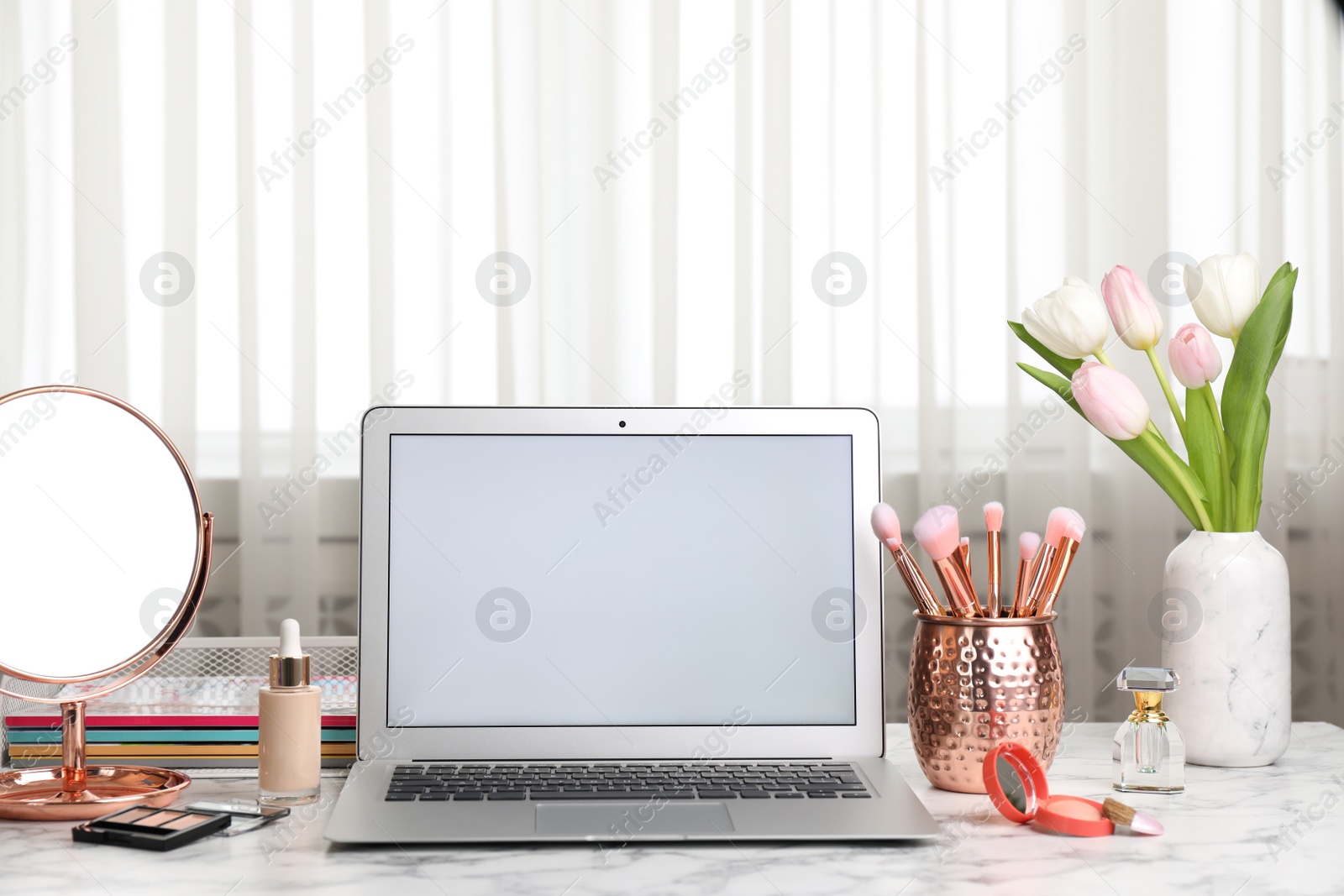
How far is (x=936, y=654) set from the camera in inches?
29.8

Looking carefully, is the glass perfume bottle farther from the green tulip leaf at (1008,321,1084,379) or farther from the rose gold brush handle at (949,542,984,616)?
the green tulip leaf at (1008,321,1084,379)

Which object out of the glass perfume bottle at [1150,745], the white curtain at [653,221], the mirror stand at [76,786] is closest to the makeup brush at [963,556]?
the glass perfume bottle at [1150,745]

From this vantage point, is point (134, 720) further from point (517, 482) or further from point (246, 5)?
point (246, 5)

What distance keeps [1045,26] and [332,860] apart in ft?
5.32

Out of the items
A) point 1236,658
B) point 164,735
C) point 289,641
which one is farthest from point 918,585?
point 164,735

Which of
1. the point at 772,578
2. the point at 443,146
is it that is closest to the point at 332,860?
the point at 772,578

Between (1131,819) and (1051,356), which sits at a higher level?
(1051,356)

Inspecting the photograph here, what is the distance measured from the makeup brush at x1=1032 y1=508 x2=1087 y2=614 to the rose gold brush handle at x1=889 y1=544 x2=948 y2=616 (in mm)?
76

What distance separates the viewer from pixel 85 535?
75cm

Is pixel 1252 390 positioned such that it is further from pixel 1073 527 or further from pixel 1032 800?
pixel 1032 800

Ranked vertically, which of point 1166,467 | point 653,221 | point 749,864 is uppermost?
point 653,221

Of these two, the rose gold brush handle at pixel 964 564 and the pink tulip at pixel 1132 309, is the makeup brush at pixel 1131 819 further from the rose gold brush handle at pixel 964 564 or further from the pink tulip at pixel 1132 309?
the pink tulip at pixel 1132 309

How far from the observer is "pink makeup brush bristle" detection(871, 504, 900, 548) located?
2.52 feet

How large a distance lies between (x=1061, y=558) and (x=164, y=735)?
702mm
